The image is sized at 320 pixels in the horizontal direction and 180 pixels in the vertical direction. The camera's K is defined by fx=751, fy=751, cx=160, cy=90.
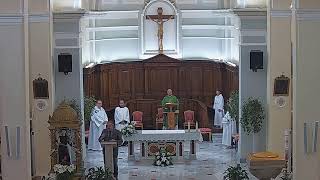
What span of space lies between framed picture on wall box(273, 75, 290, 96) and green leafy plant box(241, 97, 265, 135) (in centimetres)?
139

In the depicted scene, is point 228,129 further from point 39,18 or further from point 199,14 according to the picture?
point 39,18

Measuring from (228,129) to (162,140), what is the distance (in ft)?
10.1

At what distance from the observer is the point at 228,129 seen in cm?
2364

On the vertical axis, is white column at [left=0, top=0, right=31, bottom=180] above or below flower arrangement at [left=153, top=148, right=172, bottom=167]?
above

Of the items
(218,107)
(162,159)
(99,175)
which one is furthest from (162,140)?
(99,175)

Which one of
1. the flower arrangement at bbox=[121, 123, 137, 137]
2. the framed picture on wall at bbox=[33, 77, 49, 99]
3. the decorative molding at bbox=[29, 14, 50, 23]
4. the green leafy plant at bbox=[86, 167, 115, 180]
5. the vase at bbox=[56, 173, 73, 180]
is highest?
the decorative molding at bbox=[29, 14, 50, 23]

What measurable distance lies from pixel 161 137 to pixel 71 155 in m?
3.39

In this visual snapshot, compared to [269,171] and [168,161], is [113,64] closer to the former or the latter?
[168,161]

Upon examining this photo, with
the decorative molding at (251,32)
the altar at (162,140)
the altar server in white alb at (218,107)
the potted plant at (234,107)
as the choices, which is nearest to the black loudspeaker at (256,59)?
the decorative molding at (251,32)

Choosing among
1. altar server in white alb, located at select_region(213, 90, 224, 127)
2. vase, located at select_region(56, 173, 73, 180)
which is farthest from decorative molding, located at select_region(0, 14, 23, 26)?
altar server in white alb, located at select_region(213, 90, 224, 127)

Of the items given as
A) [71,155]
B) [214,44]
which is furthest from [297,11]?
[214,44]

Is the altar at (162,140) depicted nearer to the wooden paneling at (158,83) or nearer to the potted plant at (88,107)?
the potted plant at (88,107)

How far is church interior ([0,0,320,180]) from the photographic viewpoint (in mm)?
15328

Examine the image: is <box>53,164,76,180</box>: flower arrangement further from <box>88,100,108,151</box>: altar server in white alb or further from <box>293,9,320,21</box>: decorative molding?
<box>88,100,108,151</box>: altar server in white alb
